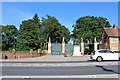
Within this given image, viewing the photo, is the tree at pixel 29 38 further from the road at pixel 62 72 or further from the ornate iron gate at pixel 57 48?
the road at pixel 62 72

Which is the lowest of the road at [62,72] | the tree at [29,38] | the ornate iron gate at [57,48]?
the road at [62,72]

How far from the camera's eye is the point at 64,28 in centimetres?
10006

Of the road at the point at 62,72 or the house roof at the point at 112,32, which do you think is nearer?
the road at the point at 62,72

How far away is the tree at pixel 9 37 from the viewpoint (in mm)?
78562

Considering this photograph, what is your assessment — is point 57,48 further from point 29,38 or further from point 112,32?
point 112,32

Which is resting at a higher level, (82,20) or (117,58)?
(82,20)

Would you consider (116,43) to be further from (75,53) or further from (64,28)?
(64,28)

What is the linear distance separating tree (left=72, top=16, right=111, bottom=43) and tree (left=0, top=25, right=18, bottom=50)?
20853 mm

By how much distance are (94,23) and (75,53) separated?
41445 millimetres

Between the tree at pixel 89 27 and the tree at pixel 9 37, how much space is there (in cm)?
A: 2085

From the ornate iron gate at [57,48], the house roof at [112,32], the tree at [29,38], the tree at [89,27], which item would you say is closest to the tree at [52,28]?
the tree at [89,27]

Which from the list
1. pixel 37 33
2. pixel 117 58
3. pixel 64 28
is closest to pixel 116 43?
pixel 37 33

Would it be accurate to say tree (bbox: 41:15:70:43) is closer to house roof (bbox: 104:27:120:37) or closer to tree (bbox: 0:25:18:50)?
tree (bbox: 0:25:18:50)

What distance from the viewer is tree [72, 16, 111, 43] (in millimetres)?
88419
